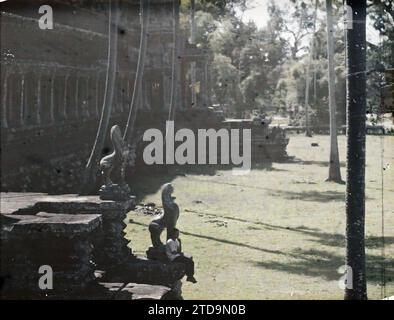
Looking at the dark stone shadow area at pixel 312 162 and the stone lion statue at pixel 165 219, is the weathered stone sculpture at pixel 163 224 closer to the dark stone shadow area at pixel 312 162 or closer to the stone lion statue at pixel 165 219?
the stone lion statue at pixel 165 219

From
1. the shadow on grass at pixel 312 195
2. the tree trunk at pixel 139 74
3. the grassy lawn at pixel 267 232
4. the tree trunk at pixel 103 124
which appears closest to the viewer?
the grassy lawn at pixel 267 232

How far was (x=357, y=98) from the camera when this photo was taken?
8203 mm

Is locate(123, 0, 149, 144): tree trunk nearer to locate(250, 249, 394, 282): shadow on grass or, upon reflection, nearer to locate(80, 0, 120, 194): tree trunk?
locate(80, 0, 120, 194): tree trunk

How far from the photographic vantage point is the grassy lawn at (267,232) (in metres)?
10.0

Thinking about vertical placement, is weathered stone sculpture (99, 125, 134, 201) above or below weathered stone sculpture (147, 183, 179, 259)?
above

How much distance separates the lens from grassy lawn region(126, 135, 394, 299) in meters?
10.0

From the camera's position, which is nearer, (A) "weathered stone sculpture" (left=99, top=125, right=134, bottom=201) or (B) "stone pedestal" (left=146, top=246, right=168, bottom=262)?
(A) "weathered stone sculpture" (left=99, top=125, right=134, bottom=201)

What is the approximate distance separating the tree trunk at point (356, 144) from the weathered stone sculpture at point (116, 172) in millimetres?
3095

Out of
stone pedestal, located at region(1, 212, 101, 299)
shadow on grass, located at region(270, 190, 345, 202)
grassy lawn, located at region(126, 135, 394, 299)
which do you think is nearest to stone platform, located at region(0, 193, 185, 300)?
stone pedestal, located at region(1, 212, 101, 299)

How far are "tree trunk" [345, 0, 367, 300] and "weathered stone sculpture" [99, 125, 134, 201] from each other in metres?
3.09

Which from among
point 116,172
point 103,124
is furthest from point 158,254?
point 103,124

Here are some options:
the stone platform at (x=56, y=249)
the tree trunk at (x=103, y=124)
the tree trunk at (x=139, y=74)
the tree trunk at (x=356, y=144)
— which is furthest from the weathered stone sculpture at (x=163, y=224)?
the tree trunk at (x=139, y=74)
